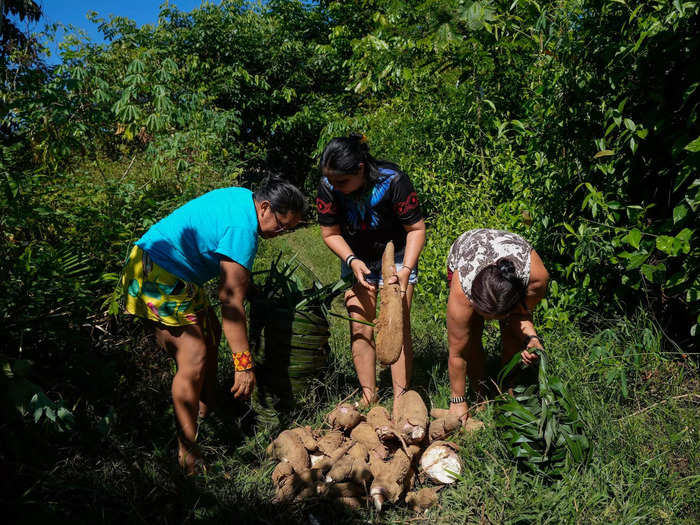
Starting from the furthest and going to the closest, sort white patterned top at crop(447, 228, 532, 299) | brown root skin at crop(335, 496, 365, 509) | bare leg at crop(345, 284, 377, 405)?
bare leg at crop(345, 284, 377, 405), white patterned top at crop(447, 228, 532, 299), brown root skin at crop(335, 496, 365, 509)

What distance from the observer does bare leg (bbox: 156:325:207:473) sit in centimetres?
234

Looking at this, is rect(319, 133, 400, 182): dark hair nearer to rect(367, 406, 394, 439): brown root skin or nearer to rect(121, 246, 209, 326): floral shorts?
rect(121, 246, 209, 326): floral shorts

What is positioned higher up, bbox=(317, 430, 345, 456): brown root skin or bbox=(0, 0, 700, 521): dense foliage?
bbox=(0, 0, 700, 521): dense foliage

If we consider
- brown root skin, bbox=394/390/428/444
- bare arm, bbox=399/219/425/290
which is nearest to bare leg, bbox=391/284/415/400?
bare arm, bbox=399/219/425/290

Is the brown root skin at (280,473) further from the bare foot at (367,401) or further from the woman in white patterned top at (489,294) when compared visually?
the woman in white patterned top at (489,294)

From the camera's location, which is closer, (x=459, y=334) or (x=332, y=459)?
(x=332, y=459)

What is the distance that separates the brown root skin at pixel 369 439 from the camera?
2333 millimetres

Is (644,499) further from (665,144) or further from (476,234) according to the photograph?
(665,144)

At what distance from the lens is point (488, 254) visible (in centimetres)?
251

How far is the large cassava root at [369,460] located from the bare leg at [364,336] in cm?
44

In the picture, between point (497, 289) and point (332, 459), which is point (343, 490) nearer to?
point (332, 459)

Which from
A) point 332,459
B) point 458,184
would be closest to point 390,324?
point 332,459

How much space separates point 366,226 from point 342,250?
0.21m

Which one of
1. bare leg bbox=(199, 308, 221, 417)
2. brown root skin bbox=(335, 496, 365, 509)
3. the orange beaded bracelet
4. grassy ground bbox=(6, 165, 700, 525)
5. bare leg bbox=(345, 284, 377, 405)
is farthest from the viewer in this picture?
bare leg bbox=(345, 284, 377, 405)
